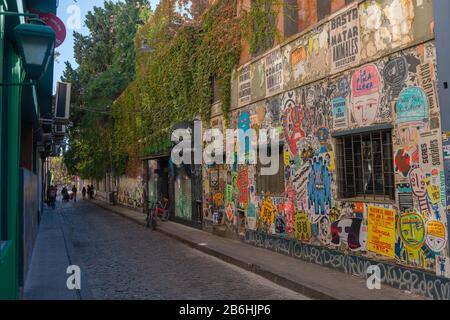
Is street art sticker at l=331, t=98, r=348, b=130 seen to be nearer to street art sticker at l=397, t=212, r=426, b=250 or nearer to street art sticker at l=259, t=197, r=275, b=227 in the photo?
street art sticker at l=397, t=212, r=426, b=250

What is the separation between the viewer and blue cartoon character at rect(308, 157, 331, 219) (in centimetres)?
916

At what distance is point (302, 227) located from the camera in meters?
10.0

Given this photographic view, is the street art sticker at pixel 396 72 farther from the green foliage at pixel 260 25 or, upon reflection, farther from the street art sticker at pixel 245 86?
the street art sticker at pixel 245 86

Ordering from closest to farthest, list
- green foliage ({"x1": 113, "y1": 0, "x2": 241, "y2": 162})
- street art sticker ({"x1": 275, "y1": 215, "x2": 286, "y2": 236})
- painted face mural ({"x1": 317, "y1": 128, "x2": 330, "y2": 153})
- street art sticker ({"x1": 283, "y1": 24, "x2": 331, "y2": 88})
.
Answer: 1. painted face mural ({"x1": 317, "y1": 128, "x2": 330, "y2": 153})
2. street art sticker ({"x1": 283, "y1": 24, "x2": 331, "y2": 88})
3. street art sticker ({"x1": 275, "y1": 215, "x2": 286, "y2": 236})
4. green foliage ({"x1": 113, "y1": 0, "x2": 241, "y2": 162})

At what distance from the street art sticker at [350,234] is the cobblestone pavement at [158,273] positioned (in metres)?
1.58

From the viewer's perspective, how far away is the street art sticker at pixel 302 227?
978 cm

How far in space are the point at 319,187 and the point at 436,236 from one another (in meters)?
3.12

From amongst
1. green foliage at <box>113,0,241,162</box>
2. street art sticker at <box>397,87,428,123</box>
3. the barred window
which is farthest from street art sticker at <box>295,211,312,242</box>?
green foliage at <box>113,0,241,162</box>

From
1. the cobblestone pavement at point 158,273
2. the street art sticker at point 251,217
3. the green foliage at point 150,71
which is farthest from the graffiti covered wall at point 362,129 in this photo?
the green foliage at point 150,71

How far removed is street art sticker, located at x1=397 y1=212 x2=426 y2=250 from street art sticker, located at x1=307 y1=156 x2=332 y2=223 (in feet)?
6.54

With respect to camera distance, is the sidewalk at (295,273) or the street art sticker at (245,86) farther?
the street art sticker at (245,86)

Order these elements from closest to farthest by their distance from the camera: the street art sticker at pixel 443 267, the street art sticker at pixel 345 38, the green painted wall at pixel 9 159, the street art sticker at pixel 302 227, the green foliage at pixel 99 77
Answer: the green painted wall at pixel 9 159, the street art sticker at pixel 443 267, the street art sticker at pixel 345 38, the street art sticker at pixel 302 227, the green foliage at pixel 99 77

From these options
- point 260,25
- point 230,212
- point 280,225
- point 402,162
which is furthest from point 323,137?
point 230,212

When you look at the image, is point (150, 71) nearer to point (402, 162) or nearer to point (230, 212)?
point (230, 212)
